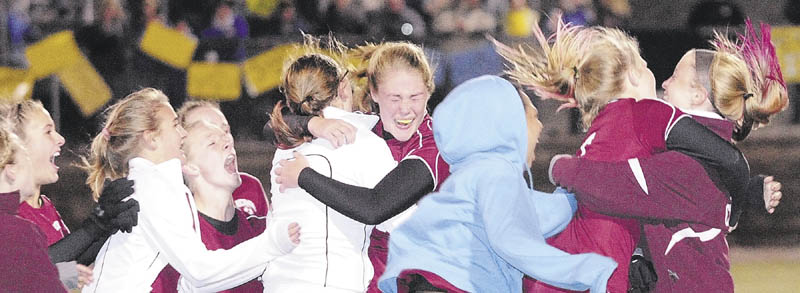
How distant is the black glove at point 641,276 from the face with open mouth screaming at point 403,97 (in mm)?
1013

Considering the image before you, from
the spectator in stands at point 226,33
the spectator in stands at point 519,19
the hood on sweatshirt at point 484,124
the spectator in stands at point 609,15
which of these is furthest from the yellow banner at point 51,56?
the hood on sweatshirt at point 484,124

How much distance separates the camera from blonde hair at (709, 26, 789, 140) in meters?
5.25

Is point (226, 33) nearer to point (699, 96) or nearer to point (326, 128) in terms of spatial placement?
point (326, 128)

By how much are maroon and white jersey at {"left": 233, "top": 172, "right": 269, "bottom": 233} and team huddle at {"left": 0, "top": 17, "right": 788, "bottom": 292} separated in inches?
4.2

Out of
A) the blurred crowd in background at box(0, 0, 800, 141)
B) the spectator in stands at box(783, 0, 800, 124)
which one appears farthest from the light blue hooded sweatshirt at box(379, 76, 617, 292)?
the spectator in stands at box(783, 0, 800, 124)

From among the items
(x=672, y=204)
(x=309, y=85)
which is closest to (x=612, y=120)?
(x=672, y=204)

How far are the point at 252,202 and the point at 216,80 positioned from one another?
6.25 m

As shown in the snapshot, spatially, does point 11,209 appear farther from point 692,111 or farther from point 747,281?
point 747,281

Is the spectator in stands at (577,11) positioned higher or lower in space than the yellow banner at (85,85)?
higher

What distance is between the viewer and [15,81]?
11898mm

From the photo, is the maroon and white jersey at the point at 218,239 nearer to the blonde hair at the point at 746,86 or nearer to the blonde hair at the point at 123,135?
the blonde hair at the point at 123,135

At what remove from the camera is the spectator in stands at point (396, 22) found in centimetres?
1228

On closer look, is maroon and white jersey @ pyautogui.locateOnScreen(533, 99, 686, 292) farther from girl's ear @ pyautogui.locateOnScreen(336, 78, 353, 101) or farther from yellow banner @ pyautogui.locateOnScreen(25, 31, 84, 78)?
yellow banner @ pyautogui.locateOnScreen(25, 31, 84, 78)

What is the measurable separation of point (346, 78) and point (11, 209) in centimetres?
137
